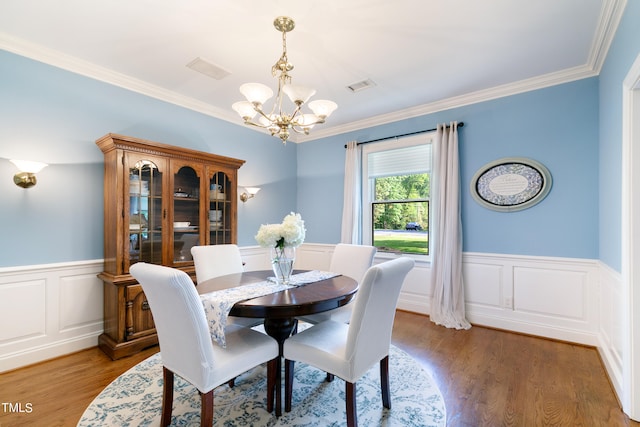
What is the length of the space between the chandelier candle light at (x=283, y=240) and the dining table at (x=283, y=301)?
173mm

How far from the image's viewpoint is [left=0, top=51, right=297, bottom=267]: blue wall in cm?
247

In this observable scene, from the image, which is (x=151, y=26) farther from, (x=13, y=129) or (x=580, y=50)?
(x=580, y=50)

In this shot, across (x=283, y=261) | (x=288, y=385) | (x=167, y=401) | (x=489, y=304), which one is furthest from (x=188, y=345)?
(x=489, y=304)

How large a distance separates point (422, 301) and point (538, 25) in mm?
3061

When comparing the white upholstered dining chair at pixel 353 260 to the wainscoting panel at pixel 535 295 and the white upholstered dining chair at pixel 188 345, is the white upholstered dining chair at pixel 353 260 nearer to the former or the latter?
the white upholstered dining chair at pixel 188 345

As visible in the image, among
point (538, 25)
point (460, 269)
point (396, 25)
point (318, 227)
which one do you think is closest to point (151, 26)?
point (396, 25)

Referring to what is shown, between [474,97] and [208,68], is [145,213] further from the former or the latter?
[474,97]

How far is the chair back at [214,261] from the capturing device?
8.71 feet

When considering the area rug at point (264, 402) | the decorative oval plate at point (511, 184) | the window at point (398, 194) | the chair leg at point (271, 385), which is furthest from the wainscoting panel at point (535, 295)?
the chair leg at point (271, 385)

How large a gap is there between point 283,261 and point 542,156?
2.91 metres

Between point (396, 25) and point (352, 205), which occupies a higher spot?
point (396, 25)

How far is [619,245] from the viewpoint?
2.13 metres

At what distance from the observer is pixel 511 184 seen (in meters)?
3.28

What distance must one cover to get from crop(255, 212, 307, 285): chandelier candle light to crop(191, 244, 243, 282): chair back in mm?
758
